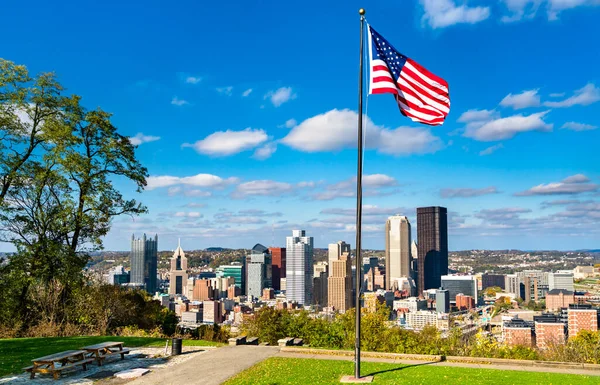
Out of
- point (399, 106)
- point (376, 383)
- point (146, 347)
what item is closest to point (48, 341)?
point (146, 347)

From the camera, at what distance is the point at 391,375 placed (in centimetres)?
1262

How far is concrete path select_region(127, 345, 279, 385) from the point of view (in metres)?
12.6

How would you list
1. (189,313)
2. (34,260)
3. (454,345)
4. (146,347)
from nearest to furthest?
(146,347) → (454,345) → (34,260) → (189,313)

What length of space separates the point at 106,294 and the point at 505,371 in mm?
18902

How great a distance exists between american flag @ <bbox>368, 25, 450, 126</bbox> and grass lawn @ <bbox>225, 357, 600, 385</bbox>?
20.7 feet

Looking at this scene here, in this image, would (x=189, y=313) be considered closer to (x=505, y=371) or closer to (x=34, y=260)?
(x=34, y=260)

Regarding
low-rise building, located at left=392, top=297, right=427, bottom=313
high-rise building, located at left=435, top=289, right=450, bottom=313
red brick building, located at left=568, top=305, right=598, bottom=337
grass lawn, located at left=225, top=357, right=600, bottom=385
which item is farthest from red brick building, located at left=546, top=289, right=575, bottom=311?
grass lawn, located at left=225, top=357, right=600, bottom=385

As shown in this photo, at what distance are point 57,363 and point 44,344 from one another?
426 centimetres

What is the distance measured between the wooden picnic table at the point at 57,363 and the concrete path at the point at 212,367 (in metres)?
2.13

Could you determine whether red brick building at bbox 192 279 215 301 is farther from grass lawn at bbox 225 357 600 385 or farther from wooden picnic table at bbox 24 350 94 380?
grass lawn at bbox 225 357 600 385


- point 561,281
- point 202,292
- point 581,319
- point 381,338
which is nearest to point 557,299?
point 561,281

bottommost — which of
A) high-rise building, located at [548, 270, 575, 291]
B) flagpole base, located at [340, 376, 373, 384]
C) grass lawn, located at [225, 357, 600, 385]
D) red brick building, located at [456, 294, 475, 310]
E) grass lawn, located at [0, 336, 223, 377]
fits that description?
red brick building, located at [456, 294, 475, 310]

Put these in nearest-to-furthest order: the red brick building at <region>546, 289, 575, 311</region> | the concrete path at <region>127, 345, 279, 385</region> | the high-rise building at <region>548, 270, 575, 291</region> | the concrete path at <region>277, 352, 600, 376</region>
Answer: the concrete path at <region>127, 345, 279, 385</region>
the concrete path at <region>277, 352, 600, 376</region>
the red brick building at <region>546, 289, 575, 311</region>
the high-rise building at <region>548, 270, 575, 291</region>

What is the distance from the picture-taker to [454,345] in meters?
20.8
